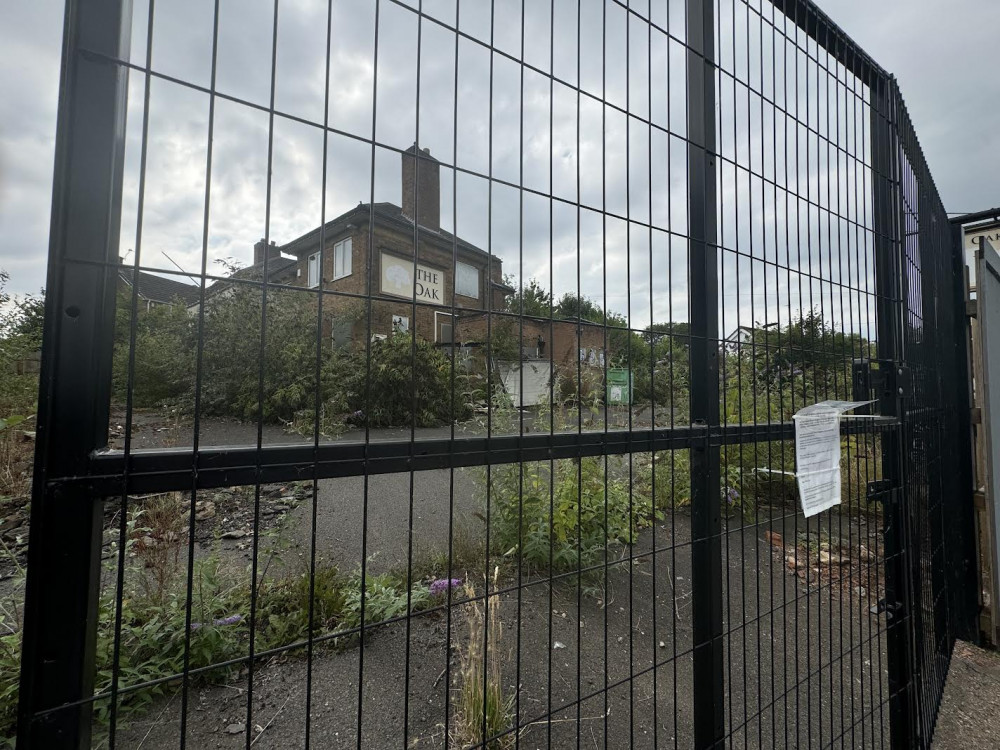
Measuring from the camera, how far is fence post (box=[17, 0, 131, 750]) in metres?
0.52

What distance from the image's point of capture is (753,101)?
1.38 metres

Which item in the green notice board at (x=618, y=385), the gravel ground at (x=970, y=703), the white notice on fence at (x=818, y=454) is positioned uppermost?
the green notice board at (x=618, y=385)

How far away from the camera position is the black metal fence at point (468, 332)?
0.58 metres

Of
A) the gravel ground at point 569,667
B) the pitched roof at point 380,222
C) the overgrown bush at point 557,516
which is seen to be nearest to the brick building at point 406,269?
the pitched roof at point 380,222

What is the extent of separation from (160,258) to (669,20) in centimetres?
134

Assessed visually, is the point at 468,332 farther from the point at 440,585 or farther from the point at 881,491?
the point at 881,491

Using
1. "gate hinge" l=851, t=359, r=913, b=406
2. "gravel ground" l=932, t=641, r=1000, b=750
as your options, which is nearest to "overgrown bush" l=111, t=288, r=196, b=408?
"gate hinge" l=851, t=359, r=913, b=406

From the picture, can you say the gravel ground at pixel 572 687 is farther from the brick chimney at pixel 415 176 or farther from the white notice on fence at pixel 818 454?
the brick chimney at pixel 415 176

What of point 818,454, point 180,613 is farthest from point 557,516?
point 180,613

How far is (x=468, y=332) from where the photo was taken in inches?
53.0

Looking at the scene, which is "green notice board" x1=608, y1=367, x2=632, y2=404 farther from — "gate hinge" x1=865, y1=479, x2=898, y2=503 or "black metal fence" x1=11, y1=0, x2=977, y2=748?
"gate hinge" x1=865, y1=479, x2=898, y2=503

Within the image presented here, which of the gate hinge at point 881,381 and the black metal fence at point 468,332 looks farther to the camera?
the gate hinge at point 881,381

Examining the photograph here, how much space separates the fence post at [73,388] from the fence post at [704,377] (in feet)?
3.86

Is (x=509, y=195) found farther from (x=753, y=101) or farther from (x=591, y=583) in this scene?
(x=591, y=583)
